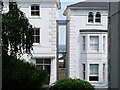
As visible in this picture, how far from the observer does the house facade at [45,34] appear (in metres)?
15.2

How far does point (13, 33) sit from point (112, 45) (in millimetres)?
2458

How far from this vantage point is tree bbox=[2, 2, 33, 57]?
284 inches

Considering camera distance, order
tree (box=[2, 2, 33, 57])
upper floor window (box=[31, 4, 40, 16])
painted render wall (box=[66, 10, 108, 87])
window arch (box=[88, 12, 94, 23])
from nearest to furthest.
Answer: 1. tree (box=[2, 2, 33, 57])
2. upper floor window (box=[31, 4, 40, 16])
3. painted render wall (box=[66, 10, 108, 87])
4. window arch (box=[88, 12, 94, 23])

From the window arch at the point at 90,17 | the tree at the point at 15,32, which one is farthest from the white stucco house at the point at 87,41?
the tree at the point at 15,32

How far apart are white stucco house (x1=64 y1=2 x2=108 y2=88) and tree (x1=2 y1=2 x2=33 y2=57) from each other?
776 cm

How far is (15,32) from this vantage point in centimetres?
Result: 738

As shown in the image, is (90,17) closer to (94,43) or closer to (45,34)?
(94,43)

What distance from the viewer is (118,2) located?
7184mm

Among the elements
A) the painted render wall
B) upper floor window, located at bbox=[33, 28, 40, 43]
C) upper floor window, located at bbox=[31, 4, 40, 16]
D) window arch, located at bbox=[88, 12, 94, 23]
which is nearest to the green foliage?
upper floor window, located at bbox=[33, 28, 40, 43]

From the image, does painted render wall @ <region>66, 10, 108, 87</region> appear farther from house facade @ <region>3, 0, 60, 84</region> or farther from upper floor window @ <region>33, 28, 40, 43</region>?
upper floor window @ <region>33, 28, 40, 43</region>

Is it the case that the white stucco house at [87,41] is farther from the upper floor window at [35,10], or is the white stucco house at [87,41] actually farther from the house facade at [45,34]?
the upper floor window at [35,10]

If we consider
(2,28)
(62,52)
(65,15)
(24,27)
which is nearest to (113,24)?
(24,27)

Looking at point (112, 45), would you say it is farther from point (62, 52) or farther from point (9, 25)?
point (62, 52)

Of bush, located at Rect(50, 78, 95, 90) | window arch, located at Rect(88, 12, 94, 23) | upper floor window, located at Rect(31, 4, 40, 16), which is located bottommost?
bush, located at Rect(50, 78, 95, 90)
